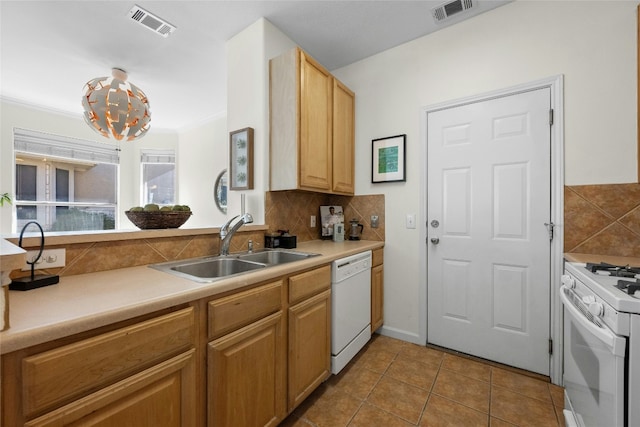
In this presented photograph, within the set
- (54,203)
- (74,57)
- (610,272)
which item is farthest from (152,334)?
(54,203)

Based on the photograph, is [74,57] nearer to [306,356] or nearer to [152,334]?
[152,334]

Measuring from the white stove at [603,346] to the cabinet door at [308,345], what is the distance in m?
1.18

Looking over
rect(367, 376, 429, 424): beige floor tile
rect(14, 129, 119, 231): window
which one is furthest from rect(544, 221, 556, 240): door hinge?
rect(14, 129, 119, 231): window

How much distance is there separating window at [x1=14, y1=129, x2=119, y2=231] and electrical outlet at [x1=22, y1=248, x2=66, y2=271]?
4.00 metres

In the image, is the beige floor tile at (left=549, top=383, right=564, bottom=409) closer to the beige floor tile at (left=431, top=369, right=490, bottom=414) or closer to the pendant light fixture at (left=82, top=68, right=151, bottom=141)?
the beige floor tile at (left=431, top=369, right=490, bottom=414)

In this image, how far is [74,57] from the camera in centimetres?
268

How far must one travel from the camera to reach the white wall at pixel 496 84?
160 centimetres

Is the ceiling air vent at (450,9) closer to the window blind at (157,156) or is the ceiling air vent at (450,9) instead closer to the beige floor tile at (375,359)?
the beige floor tile at (375,359)

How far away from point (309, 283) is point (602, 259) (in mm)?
A: 1658

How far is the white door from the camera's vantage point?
182 centimetres

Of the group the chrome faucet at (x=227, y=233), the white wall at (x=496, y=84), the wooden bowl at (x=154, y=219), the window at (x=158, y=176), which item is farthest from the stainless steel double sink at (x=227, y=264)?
the window at (x=158, y=176)

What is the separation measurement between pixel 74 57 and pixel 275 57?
2209mm

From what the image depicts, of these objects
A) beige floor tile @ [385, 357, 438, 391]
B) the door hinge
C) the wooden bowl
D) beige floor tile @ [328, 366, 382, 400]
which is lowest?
beige floor tile @ [328, 366, 382, 400]

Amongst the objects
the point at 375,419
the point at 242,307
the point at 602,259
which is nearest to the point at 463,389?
the point at 375,419
